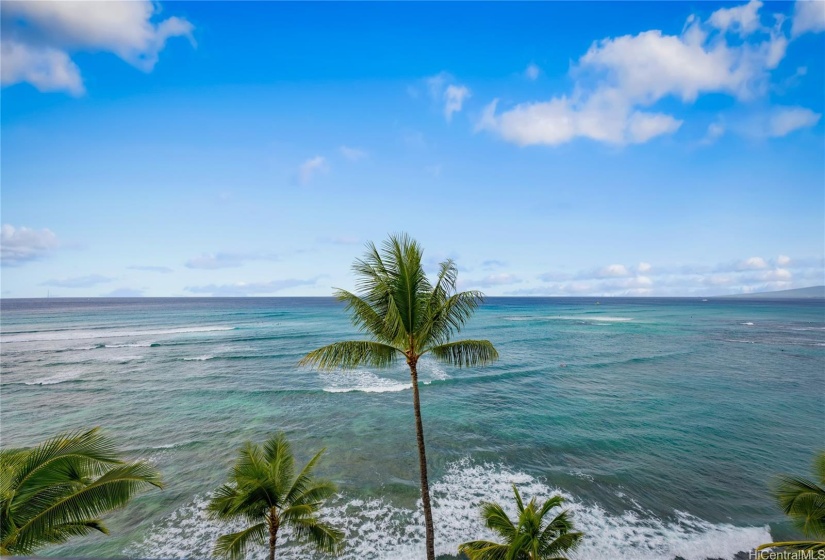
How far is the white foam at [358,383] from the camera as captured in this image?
109ft

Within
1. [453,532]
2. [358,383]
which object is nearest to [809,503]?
[453,532]

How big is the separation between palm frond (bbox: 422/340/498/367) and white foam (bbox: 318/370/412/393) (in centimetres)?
2353

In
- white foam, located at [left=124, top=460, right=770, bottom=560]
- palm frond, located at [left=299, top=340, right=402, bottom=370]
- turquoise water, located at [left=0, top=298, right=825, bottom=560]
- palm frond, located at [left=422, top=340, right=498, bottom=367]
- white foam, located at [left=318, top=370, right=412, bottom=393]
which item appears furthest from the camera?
white foam, located at [left=318, top=370, right=412, bottom=393]

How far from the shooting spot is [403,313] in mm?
10164

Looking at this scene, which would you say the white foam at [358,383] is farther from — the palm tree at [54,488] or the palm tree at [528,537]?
the palm tree at [54,488]

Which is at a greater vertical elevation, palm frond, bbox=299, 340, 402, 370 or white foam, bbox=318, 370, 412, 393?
palm frond, bbox=299, 340, 402, 370

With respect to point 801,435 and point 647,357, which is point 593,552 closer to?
point 801,435

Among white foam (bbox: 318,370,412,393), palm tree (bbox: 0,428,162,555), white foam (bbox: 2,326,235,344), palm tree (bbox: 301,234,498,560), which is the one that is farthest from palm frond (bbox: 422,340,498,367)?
white foam (bbox: 2,326,235,344)

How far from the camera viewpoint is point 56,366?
41.1 meters

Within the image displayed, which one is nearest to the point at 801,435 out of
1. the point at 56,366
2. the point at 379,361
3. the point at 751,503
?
the point at 751,503

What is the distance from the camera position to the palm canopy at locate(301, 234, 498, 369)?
10117 mm

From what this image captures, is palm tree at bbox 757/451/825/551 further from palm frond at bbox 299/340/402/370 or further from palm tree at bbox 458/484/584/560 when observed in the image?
palm frond at bbox 299/340/402/370

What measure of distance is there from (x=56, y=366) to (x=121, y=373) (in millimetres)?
10595

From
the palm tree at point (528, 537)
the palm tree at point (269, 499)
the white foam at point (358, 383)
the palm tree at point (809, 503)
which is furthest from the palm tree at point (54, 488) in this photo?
the white foam at point (358, 383)
